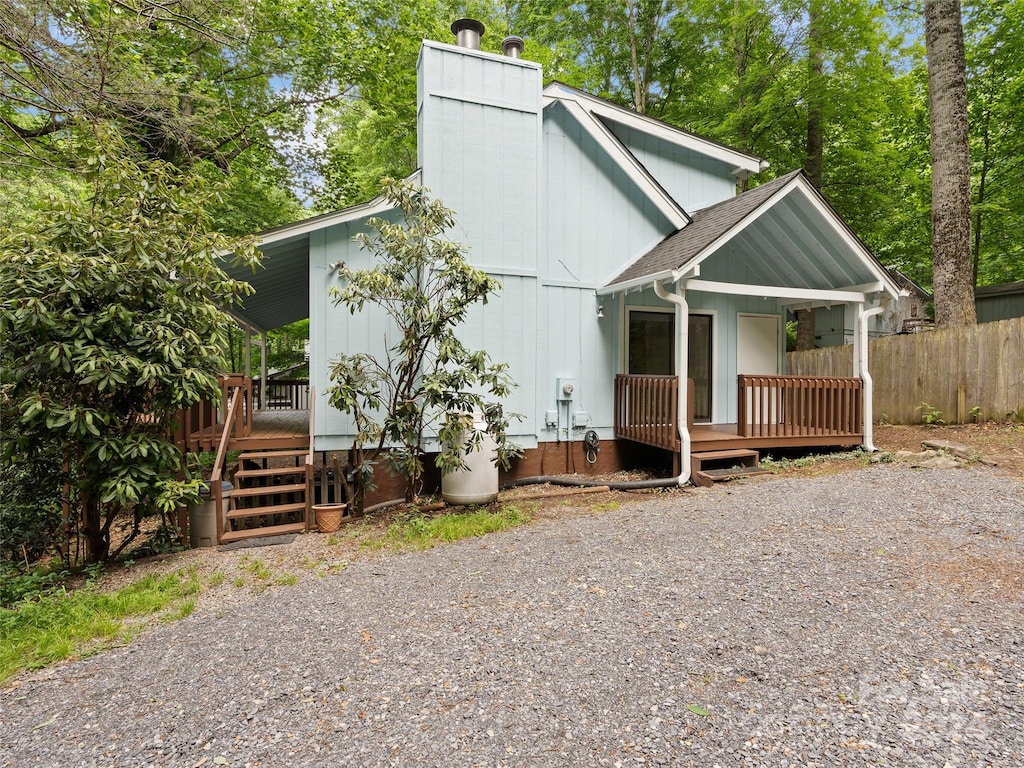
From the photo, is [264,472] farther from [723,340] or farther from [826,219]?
[826,219]

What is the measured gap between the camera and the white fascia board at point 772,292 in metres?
6.54

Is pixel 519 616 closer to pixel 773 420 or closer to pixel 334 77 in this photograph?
pixel 773 420

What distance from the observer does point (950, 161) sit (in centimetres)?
877

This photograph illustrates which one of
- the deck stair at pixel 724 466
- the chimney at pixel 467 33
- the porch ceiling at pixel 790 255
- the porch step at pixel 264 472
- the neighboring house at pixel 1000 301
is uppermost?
the chimney at pixel 467 33

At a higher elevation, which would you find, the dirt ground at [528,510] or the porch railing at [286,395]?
the porch railing at [286,395]

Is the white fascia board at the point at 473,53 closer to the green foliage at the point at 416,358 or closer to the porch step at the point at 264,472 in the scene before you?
the green foliage at the point at 416,358

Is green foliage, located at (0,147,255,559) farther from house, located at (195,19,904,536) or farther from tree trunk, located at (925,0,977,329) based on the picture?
tree trunk, located at (925,0,977,329)

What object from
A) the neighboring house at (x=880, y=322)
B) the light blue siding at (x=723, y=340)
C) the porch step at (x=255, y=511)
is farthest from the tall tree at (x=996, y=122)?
the porch step at (x=255, y=511)

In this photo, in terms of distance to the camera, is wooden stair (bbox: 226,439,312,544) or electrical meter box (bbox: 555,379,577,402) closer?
wooden stair (bbox: 226,439,312,544)

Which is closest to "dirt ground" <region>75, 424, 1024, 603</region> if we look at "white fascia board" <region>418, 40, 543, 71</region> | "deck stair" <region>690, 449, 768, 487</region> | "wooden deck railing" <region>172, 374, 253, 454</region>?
"deck stair" <region>690, 449, 768, 487</region>

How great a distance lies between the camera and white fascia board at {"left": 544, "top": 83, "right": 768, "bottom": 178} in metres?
7.92

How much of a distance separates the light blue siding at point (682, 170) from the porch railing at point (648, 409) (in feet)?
12.1

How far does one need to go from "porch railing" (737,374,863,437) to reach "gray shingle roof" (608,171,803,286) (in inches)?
78.9

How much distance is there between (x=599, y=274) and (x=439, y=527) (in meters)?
4.51
